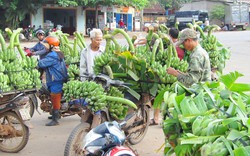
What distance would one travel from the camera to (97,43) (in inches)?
236

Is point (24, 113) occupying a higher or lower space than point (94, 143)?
lower

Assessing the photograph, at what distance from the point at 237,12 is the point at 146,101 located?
42095mm

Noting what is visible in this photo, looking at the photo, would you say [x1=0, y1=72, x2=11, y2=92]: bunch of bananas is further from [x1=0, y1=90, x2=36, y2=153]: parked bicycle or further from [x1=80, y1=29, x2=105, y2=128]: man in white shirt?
[x1=80, y1=29, x2=105, y2=128]: man in white shirt

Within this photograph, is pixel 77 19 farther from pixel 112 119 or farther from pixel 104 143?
pixel 104 143

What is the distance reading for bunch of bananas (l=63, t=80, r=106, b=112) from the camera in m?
4.95

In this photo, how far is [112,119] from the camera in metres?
5.32

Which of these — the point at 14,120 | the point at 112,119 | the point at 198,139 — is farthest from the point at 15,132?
the point at 198,139

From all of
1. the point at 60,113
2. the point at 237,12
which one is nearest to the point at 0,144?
the point at 60,113

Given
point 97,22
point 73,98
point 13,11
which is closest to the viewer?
point 73,98

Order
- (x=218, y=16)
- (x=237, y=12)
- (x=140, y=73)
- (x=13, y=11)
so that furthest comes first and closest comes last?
(x=218, y=16)
(x=237, y=12)
(x=13, y=11)
(x=140, y=73)

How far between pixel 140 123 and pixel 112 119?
0.69m

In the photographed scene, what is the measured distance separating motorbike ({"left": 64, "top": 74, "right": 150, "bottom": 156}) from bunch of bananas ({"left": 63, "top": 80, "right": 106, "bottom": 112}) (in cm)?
13

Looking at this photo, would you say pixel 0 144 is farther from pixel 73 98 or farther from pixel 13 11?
pixel 13 11

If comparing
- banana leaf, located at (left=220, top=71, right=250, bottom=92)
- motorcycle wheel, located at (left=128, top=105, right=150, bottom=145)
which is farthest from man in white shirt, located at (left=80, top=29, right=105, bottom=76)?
banana leaf, located at (left=220, top=71, right=250, bottom=92)
